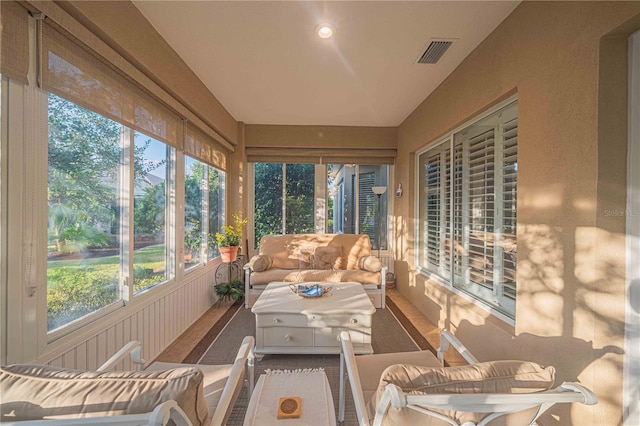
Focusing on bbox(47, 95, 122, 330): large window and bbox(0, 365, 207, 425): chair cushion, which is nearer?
bbox(0, 365, 207, 425): chair cushion

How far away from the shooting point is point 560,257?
1.63 metres

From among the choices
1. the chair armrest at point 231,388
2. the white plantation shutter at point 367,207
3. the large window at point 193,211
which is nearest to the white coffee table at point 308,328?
the chair armrest at point 231,388

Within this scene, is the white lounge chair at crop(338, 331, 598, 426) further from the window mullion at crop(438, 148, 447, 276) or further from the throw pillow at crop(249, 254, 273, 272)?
the throw pillow at crop(249, 254, 273, 272)

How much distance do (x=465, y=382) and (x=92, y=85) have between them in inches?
97.8

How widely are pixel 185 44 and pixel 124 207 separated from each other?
1494 millimetres

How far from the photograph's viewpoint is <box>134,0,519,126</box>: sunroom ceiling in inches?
78.6

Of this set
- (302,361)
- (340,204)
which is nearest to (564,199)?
(302,361)

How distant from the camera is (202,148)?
3.48 metres

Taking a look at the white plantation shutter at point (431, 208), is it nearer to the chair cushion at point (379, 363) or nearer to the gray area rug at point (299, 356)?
the gray area rug at point (299, 356)

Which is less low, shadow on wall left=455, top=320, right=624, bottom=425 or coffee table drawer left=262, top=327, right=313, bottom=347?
shadow on wall left=455, top=320, right=624, bottom=425

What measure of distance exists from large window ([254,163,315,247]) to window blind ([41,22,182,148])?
2.62 metres

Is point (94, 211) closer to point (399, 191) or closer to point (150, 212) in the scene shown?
point (150, 212)

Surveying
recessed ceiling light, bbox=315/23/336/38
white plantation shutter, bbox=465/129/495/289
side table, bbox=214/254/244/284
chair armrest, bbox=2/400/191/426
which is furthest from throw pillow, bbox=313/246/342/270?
chair armrest, bbox=2/400/191/426

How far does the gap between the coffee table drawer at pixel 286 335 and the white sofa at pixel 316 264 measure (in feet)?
4.01
